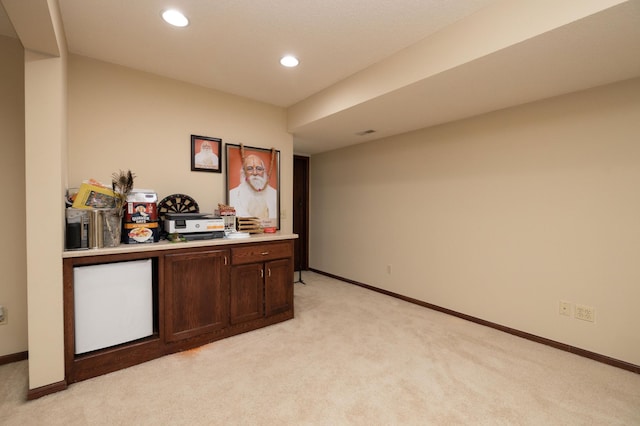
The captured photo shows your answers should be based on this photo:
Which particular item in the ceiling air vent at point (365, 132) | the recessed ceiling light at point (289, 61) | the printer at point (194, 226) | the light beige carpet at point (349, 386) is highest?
the recessed ceiling light at point (289, 61)

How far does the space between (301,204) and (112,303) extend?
133 inches

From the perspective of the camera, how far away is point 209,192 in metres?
3.02

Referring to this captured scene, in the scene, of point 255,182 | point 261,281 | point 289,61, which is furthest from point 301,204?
point 289,61

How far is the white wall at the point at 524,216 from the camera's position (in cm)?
221

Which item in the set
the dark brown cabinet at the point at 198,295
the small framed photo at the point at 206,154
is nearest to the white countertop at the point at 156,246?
the dark brown cabinet at the point at 198,295

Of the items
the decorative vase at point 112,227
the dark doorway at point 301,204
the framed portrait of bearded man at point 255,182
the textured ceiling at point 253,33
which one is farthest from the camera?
the dark doorway at point 301,204

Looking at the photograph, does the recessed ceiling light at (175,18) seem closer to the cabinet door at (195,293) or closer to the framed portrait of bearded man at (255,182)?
the framed portrait of bearded man at (255,182)

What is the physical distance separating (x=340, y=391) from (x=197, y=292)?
4.50ft

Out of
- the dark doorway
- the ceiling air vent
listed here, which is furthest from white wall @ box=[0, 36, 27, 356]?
the dark doorway

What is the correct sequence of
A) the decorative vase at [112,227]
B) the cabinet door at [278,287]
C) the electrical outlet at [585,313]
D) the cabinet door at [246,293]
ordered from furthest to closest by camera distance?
1. the cabinet door at [278,287]
2. the cabinet door at [246,293]
3. the electrical outlet at [585,313]
4. the decorative vase at [112,227]

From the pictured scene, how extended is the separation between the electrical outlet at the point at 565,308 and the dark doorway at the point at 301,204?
11.6 feet

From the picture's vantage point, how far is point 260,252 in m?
2.79

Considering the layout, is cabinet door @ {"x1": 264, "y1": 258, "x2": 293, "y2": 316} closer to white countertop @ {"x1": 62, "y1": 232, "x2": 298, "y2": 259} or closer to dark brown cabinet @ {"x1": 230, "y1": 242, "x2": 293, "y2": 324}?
dark brown cabinet @ {"x1": 230, "y1": 242, "x2": 293, "y2": 324}

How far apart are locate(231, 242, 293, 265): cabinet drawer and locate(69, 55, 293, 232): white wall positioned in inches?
27.3
